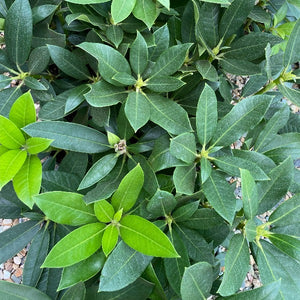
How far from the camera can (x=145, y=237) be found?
0.80 m

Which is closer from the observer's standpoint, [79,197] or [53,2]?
[79,197]

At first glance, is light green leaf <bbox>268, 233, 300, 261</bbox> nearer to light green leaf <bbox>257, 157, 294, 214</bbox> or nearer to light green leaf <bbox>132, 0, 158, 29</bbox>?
light green leaf <bbox>257, 157, 294, 214</bbox>

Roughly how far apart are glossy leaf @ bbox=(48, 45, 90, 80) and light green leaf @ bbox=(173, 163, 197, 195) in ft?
1.36

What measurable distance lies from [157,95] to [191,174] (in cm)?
22

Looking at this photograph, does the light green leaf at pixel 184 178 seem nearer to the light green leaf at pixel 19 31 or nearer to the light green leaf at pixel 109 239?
the light green leaf at pixel 109 239

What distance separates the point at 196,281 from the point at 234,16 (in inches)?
26.5

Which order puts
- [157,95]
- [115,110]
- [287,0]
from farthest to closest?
[287,0] → [115,110] → [157,95]

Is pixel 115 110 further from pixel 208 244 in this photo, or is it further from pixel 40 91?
pixel 208 244

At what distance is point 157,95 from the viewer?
93cm

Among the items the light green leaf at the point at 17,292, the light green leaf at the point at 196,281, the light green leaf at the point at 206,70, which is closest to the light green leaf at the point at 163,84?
the light green leaf at the point at 206,70

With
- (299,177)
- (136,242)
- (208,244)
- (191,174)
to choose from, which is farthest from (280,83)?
(136,242)

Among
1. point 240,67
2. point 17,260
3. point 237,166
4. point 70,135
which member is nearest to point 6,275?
point 17,260

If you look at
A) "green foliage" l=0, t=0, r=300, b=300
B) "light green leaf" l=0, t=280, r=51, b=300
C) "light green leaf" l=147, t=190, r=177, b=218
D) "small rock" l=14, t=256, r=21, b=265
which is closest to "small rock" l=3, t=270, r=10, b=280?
"small rock" l=14, t=256, r=21, b=265

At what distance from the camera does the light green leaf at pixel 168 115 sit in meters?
0.87
